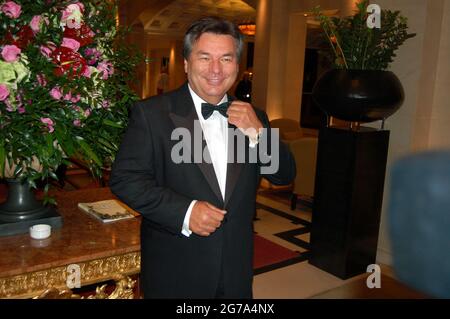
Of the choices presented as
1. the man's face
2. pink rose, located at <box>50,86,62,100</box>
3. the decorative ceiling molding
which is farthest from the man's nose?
the decorative ceiling molding

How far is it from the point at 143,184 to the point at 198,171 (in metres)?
0.21

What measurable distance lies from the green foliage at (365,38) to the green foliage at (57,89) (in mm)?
2341

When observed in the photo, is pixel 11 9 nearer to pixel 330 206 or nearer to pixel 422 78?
pixel 330 206

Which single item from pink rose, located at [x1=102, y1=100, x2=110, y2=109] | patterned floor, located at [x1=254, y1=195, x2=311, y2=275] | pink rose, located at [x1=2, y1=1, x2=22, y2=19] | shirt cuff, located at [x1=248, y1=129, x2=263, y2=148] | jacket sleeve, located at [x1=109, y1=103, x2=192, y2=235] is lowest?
patterned floor, located at [x1=254, y1=195, x2=311, y2=275]

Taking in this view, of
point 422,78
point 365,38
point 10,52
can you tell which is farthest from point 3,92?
point 422,78

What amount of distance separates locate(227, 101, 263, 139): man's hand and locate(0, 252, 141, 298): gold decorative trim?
0.70 meters

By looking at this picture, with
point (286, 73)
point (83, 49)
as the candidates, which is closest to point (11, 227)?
point (83, 49)

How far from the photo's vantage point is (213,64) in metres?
1.64

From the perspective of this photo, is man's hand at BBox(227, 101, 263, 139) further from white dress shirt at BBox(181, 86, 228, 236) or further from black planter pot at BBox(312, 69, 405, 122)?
black planter pot at BBox(312, 69, 405, 122)

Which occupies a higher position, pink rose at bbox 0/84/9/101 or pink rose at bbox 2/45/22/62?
pink rose at bbox 2/45/22/62

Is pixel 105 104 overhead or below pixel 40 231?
overhead

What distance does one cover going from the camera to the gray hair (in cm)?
164

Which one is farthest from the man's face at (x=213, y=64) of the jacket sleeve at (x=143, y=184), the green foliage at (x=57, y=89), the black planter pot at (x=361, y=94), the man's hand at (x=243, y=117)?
the black planter pot at (x=361, y=94)
